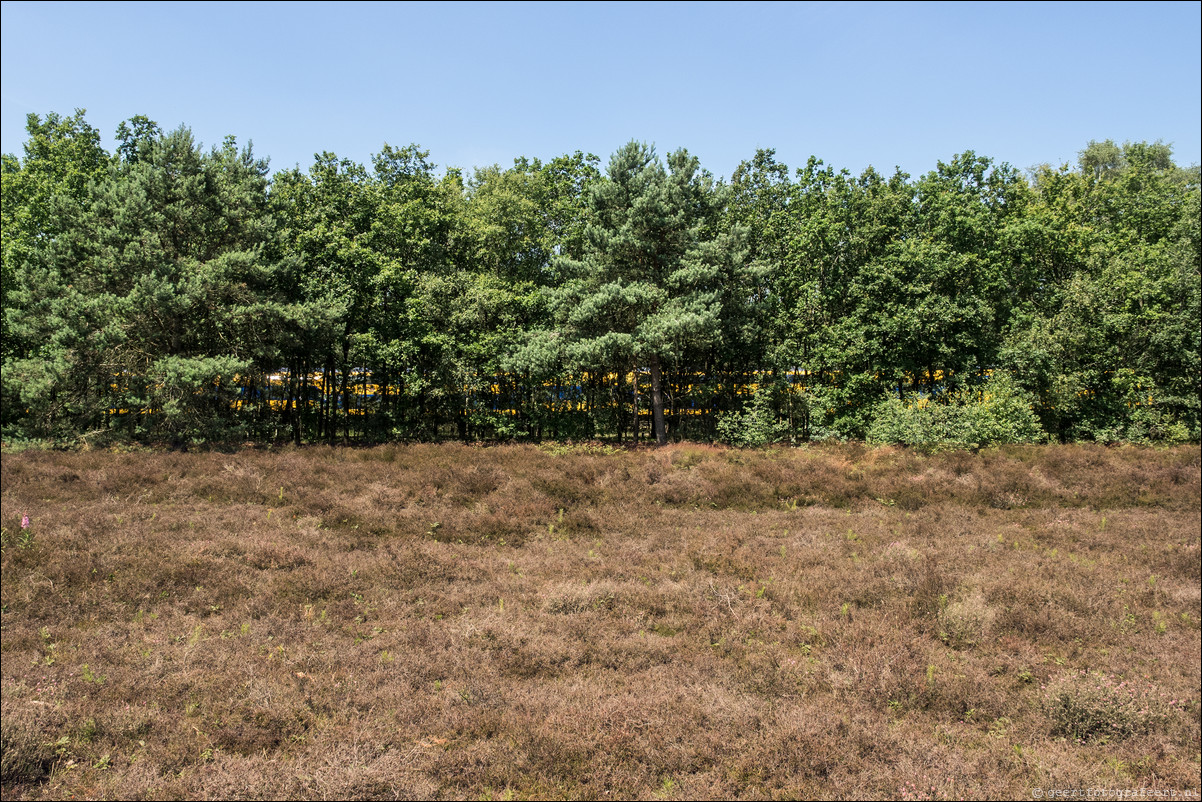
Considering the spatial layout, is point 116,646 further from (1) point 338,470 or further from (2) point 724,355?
(2) point 724,355

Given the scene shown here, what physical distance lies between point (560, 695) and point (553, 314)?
2137 centimetres

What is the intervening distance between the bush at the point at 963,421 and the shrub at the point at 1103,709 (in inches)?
535

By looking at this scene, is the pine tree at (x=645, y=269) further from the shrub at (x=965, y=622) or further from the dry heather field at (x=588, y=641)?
the shrub at (x=965, y=622)

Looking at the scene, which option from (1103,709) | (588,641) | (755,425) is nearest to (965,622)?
(1103,709)

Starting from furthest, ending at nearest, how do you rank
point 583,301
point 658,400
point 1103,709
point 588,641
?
point 658,400, point 583,301, point 588,641, point 1103,709

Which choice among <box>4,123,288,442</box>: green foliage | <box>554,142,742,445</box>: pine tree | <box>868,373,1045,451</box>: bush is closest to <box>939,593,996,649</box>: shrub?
<box>868,373,1045,451</box>: bush

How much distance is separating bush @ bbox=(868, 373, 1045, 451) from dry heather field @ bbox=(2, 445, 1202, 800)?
5.64 m

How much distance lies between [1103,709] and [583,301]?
2027cm

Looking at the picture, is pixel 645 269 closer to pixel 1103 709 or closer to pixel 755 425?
pixel 755 425

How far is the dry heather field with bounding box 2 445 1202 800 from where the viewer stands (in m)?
4.94

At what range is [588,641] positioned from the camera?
724cm

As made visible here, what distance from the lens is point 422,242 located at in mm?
26641

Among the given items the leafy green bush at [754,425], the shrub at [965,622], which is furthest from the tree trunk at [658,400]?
the shrub at [965,622]

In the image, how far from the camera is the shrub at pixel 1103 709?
209 inches
